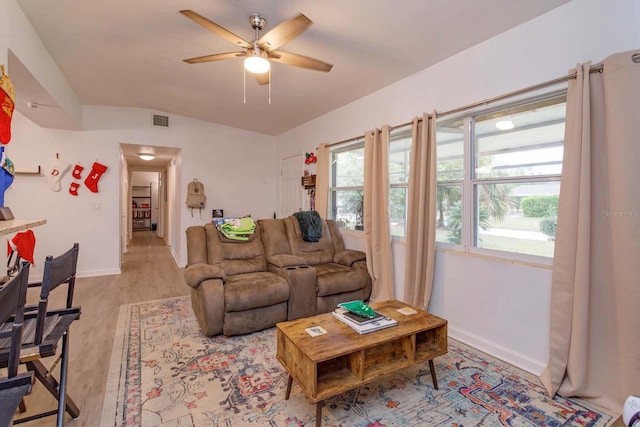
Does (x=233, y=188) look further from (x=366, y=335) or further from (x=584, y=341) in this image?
(x=584, y=341)

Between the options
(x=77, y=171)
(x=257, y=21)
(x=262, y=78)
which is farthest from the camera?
(x=77, y=171)

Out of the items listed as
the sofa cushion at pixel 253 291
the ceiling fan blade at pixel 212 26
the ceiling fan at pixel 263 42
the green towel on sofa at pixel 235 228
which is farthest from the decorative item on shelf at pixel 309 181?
the ceiling fan blade at pixel 212 26

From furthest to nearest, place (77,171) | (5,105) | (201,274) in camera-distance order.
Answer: (77,171), (201,274), (5,105)

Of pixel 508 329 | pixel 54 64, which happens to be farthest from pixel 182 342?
pixel 54 64

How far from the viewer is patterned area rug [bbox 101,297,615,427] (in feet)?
5.64

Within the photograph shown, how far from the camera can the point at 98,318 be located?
3082 mm

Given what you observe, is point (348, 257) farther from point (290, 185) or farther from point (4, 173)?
point (4, 173)

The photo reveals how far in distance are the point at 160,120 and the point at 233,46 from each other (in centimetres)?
289

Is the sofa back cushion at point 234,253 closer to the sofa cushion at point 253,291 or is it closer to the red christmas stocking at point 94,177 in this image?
the sofa cushion at point 253,291

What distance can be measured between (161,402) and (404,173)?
2.99 m

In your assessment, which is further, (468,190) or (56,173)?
(56,173)

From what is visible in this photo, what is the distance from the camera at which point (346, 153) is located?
4.42 m

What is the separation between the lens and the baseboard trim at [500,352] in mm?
2207

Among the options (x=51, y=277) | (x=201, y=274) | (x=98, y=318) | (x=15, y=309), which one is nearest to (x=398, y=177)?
(x=201, y=274)
